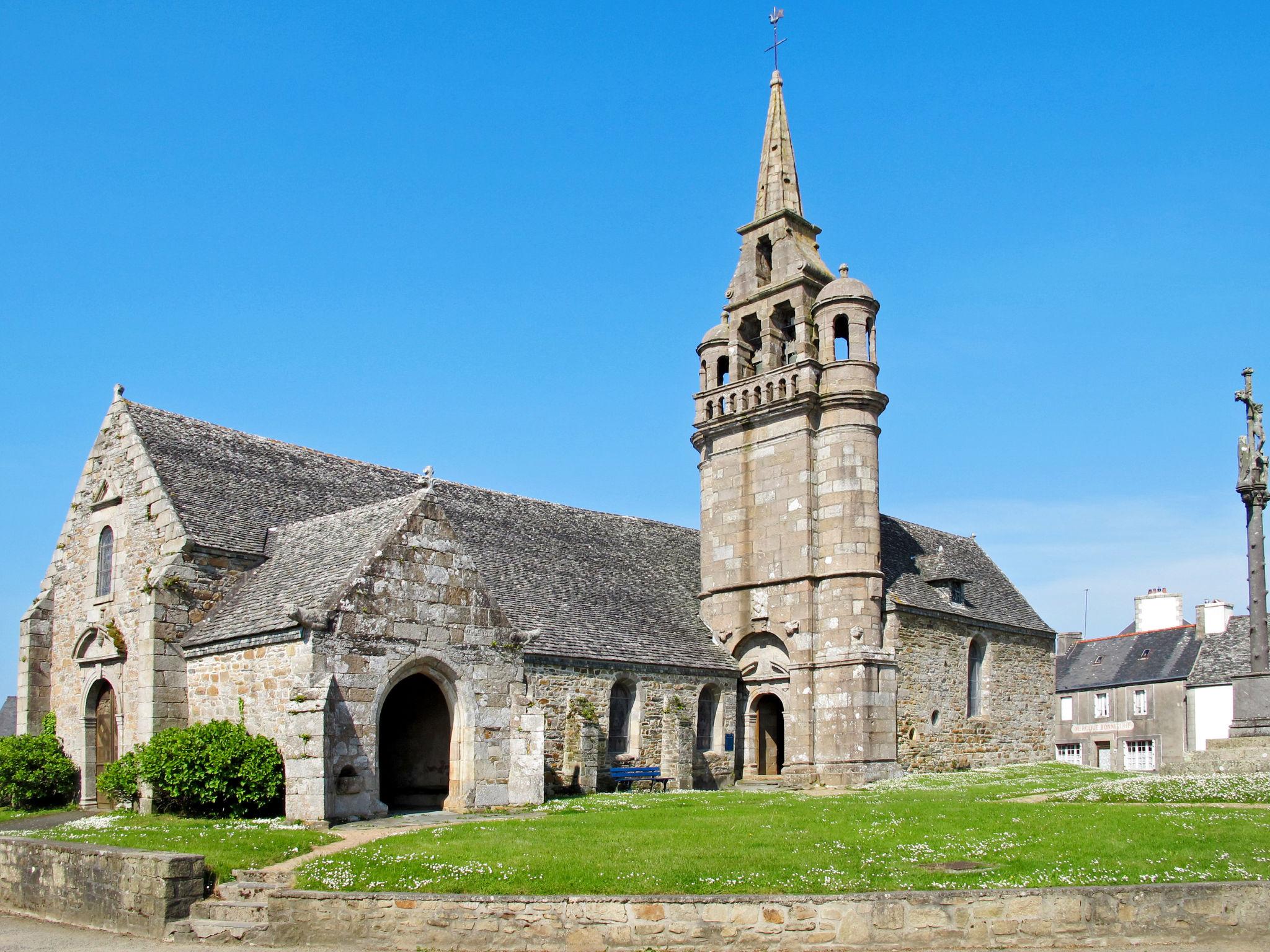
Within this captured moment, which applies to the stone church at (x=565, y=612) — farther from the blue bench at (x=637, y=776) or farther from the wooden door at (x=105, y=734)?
the blue bench at (x=637, y=776)

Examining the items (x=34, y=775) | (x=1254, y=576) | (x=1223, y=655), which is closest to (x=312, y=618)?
(x=34, y=775)

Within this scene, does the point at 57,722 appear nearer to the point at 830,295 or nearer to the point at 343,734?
the point at 343,734

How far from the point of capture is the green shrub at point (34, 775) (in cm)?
2303

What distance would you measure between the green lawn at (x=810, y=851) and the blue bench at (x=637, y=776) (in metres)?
6.51

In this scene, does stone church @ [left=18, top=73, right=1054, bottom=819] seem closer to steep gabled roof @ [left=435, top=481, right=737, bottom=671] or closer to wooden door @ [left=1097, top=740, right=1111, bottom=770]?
steep gabled roof @ [left=435, top=481, right=737, bottom=671]

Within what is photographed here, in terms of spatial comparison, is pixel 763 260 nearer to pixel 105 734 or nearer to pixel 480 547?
pixel 480 547

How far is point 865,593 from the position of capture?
2983 centimetres

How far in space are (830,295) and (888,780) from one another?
1333 centimetres

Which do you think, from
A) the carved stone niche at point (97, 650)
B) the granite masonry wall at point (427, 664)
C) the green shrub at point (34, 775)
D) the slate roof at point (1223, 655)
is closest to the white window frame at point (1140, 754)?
the slate roof at point (1223, 655)

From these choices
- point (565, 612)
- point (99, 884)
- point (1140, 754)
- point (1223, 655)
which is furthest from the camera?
point (1140, 754)

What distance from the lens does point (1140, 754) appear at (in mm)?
47438

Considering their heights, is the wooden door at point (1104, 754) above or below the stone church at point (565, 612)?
below

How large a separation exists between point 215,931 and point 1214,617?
45099 mm

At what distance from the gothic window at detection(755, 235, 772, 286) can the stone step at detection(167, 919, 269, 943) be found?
25945mm
